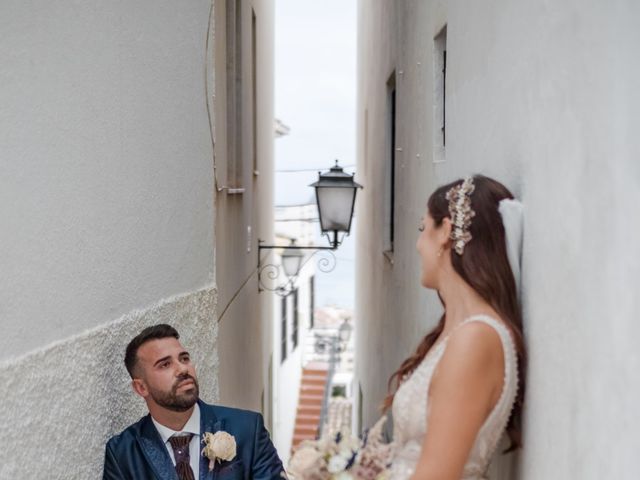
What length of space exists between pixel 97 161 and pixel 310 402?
21375 mm

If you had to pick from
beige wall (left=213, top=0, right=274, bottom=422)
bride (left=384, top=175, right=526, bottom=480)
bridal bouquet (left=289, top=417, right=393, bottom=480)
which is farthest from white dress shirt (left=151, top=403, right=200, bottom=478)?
beige wall (left=213, top=0, right=274, bottom=422)

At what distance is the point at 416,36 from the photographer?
7578mm

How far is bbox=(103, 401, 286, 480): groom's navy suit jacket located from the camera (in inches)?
169

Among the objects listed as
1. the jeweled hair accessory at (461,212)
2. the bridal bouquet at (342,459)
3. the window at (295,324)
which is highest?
the jeweled hair accessory at (461,212)

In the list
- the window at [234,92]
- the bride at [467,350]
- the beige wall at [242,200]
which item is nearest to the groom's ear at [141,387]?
the bride at [467,350]

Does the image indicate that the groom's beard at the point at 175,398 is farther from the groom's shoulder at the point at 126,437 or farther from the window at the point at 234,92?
the window at the point at 234,92

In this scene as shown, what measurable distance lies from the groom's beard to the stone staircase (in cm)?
1705

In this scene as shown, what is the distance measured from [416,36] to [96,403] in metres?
4.36

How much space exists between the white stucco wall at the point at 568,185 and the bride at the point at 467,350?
79 millimetres

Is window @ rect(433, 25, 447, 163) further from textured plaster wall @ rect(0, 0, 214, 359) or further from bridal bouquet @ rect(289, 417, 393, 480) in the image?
bridal bouquet @ rect(289, 417, 393, 480)

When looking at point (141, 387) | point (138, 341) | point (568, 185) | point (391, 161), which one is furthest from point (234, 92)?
point (568, 185)

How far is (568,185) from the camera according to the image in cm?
276

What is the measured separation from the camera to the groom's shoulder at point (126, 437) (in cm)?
434

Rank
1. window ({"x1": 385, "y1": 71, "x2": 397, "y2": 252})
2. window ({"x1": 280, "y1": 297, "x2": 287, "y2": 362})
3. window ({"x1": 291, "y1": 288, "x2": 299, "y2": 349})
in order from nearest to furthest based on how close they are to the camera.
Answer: window ({"x1": 385, "y1": 71, "x2": 397, "y2": 252}) < window ({"x1": 280, "y1": 297, "x2": 287, "y2": 362}) < window ({"x1": 291, "y1": 288, "x2": 299, "y2": 349})
